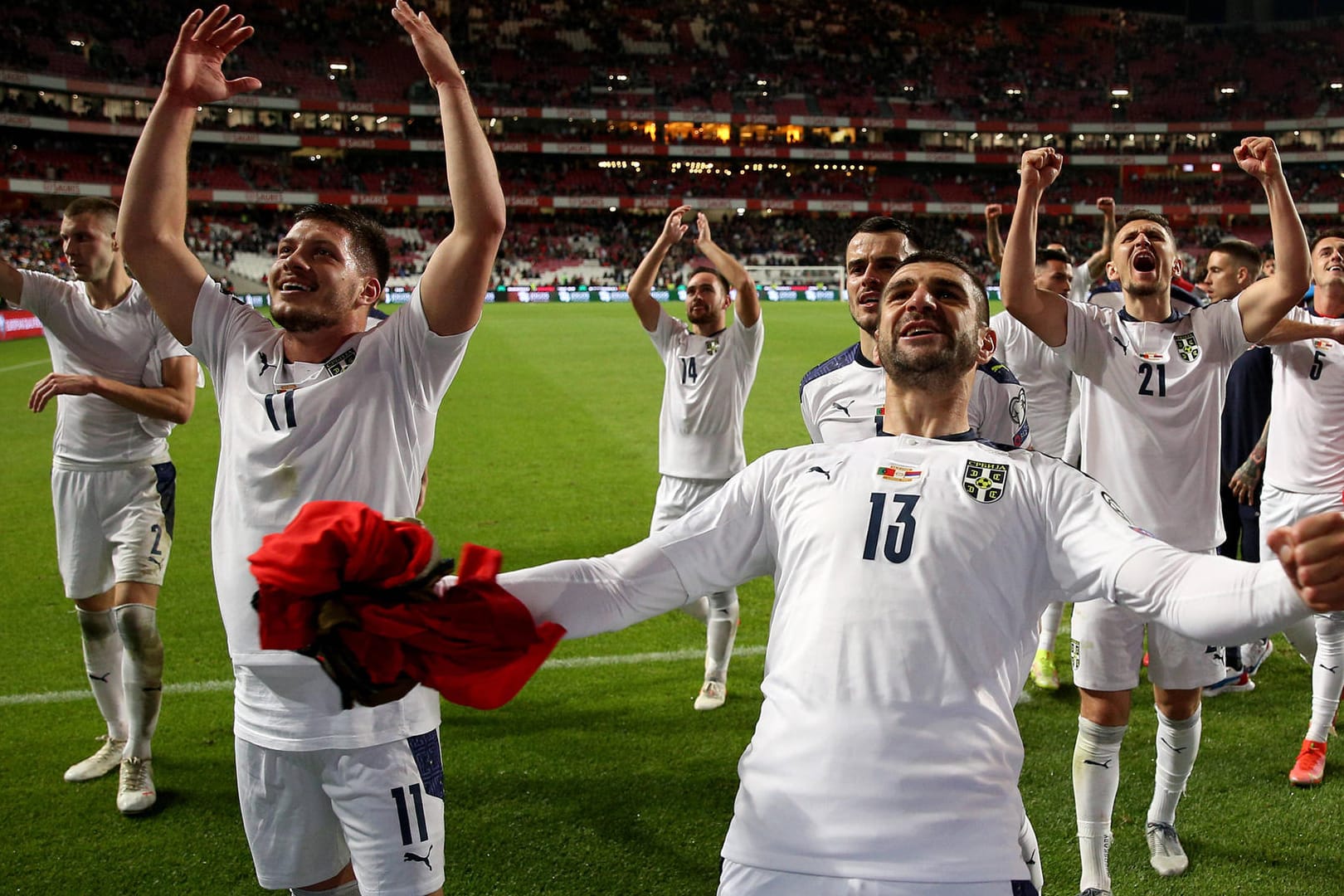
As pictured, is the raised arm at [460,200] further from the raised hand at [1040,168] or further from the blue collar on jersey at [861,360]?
the raised hand at [1040,168]

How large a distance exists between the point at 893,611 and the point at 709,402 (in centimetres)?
431

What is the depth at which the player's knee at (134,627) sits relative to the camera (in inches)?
184

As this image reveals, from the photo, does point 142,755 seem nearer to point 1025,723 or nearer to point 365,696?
point 365,696

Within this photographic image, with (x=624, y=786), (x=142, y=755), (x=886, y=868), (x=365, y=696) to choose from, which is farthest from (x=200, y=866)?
(x=886, y=868)

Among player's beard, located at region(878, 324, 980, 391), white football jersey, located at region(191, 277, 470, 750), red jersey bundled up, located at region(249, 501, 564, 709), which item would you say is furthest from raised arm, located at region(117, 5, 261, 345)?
player's beard, located at region(878, 324, 980, 391)

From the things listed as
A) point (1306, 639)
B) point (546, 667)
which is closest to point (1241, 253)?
point (1306, 639)

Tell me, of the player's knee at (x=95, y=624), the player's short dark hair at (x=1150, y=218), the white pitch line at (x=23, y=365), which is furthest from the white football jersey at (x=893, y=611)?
the white pitch line at (x=23, y=365)

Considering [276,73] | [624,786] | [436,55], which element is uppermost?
[276,73]

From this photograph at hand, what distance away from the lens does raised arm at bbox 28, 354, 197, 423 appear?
4.15 metres

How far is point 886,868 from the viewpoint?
75.5 inches

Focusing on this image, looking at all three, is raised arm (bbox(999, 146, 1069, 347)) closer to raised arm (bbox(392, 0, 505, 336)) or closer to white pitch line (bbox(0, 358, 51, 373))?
raised arm (bbox(392, 0, 505, 336))

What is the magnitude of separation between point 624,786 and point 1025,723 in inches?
88.4

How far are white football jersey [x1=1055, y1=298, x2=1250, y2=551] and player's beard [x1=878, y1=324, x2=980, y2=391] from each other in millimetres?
2067

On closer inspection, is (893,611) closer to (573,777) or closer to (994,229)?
(573,777)
